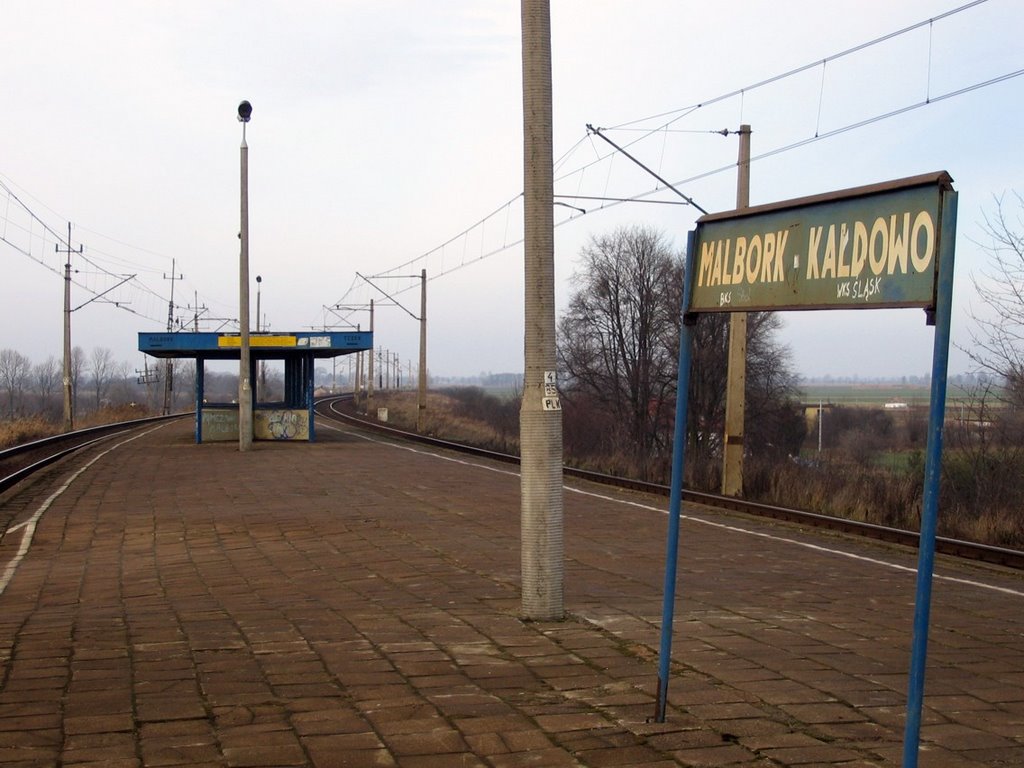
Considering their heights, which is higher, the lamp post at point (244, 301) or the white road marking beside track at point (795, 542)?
the lamp post at point (244, 301)

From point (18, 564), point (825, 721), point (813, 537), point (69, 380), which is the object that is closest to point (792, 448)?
point (69, 380)

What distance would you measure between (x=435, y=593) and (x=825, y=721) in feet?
13.5

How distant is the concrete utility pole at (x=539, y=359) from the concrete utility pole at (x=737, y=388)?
40.2 ft

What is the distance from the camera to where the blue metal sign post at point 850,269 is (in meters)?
3.71

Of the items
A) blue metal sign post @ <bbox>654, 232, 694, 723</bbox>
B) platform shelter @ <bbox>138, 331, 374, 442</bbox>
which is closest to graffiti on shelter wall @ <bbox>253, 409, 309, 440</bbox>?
platform shelter @ <bbox>138, 331, 374, 442</bbox>

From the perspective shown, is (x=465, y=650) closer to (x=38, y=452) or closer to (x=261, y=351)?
(x=261, y=351)

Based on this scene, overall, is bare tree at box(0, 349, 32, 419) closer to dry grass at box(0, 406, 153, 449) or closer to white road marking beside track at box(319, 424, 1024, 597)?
dry grass at box(0, 406, 153, 449)

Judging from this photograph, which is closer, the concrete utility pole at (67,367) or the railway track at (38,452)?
the railway track at (38,452)

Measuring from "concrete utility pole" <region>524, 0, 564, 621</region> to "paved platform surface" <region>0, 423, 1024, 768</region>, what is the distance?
410 millimetres

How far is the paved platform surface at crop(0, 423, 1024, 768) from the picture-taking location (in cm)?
501

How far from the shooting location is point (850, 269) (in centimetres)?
439

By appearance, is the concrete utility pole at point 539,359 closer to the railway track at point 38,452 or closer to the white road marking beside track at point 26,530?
the white road marking beside track at point 26,530

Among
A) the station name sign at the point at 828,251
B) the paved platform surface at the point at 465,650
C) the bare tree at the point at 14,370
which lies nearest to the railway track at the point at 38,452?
the paved platform surface at the point at 465,650

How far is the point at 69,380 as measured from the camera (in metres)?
44.4
